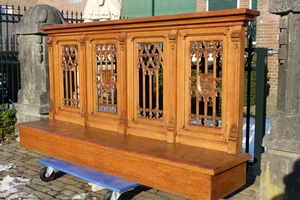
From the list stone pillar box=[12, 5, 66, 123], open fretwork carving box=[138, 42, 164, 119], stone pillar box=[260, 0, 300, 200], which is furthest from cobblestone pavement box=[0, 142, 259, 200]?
stone pillar box=[12, 5, 66, 123]

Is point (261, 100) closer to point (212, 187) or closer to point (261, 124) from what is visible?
point (261, 124)

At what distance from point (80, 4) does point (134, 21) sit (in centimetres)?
2117

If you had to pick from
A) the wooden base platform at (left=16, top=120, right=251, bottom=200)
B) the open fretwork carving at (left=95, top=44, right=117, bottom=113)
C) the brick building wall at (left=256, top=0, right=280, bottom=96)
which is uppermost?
the brick building wall at (left=256, top=0, right=280, bottom=96)

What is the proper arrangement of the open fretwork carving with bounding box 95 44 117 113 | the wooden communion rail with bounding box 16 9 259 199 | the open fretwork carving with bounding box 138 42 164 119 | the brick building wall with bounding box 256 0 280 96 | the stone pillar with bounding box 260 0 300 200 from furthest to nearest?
the brick building wall with bounding box 256 0 280 96
the open fretwork carving with bounding box 95 44 117 113
the open fretwork carving with bounding box 138 42 164 119
the stone pillar with bounding box 260 0 300 200
the wooden communion rail with bounding box 16 9 259 199

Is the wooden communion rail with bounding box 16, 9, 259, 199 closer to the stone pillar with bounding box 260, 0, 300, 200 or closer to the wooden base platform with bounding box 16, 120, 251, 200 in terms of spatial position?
the wooden base platform with bounding box 16, 120, 251, 200

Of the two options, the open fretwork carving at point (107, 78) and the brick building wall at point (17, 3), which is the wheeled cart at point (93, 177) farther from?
the brick building wall at point (17, 3)

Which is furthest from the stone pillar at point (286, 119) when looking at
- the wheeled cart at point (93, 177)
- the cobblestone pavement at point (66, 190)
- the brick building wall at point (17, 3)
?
the brick building wall at point (17, 3)

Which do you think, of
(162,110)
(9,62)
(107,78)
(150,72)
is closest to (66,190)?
(107,78)

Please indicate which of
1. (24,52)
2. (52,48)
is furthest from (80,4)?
(52,48)

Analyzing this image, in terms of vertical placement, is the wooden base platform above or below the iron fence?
below

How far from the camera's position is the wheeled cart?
3996mm

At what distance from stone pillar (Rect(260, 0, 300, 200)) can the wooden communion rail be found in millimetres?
367

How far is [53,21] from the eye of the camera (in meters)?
6.54

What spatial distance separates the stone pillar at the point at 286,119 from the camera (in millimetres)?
3523
